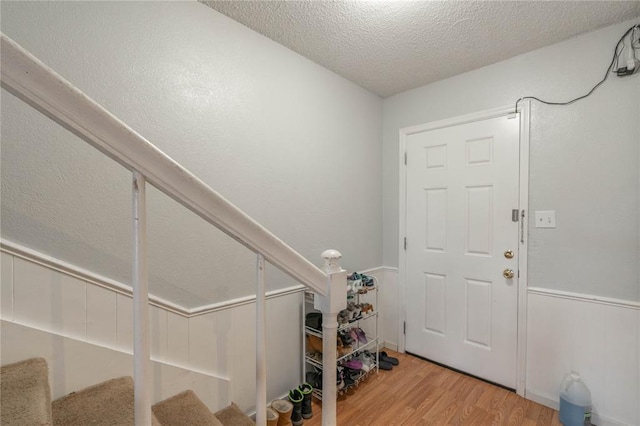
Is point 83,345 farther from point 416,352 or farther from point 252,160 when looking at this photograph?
point 416,352

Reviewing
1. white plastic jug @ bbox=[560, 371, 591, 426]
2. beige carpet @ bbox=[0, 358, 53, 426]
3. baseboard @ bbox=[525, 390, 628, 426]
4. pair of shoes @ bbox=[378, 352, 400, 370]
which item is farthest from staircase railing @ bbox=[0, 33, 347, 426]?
baseboard @ bbox=[525, 390, 628, 426]

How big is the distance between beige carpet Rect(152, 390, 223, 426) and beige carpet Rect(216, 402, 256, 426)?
0.81ft

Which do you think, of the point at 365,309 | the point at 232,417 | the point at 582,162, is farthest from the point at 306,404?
the point at 582,162

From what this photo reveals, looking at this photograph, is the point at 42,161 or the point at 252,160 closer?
the point at 42,161

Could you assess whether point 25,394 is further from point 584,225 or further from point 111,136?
point 584,225

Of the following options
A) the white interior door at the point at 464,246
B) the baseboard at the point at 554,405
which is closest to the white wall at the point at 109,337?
the white interior door at the point at 464,246

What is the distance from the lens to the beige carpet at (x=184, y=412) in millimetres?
1209

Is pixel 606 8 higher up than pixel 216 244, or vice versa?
pixel 606 8

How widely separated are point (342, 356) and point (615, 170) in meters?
2.06

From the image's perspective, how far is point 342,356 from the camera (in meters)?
2.06

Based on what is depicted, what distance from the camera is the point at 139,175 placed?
1.83ft

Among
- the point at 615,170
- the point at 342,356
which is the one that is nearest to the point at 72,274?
the point at 342,356

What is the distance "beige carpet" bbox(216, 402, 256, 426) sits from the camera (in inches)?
57.0

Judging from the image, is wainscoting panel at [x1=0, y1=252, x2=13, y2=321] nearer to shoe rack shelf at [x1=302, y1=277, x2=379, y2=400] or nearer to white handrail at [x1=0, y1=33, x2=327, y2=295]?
white handrail at [x1=0, y1=33, x2=327, y2=295]
